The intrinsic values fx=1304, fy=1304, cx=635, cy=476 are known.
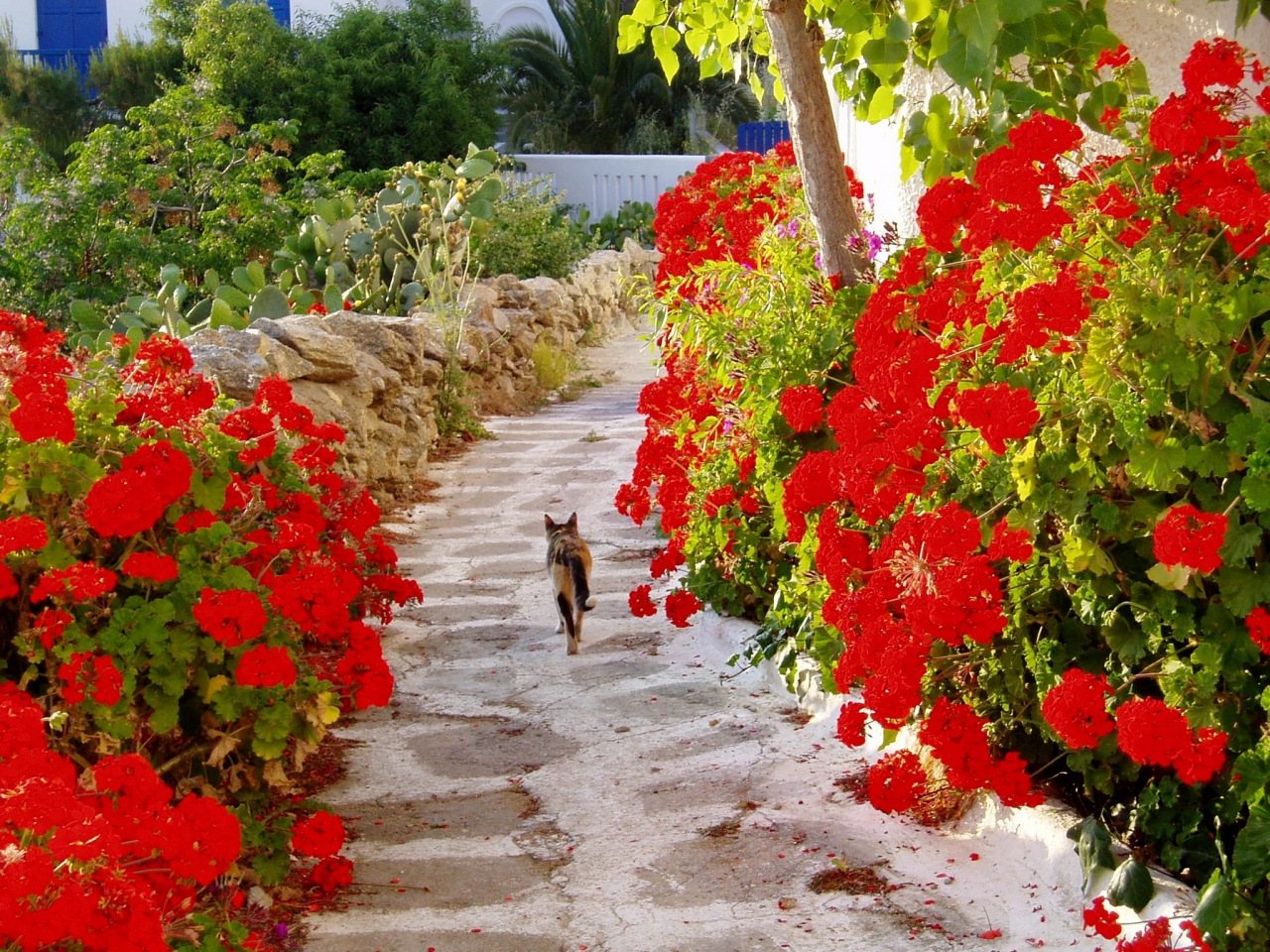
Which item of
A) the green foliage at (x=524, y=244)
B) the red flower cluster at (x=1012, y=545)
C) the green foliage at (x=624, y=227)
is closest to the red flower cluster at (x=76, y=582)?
the red flower cluster at (x=1012, y=545)

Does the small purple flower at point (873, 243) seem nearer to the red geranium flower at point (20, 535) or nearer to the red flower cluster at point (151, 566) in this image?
the red flower cluster at point (151, 566)

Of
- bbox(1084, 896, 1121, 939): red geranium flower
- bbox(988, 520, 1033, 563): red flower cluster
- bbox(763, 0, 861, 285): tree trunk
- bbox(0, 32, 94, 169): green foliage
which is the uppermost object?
bbox(0, 32, 94, 169): green foliage

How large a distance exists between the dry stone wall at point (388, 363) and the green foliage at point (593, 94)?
12.4 m

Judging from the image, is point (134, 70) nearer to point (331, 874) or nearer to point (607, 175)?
point (607, 175)

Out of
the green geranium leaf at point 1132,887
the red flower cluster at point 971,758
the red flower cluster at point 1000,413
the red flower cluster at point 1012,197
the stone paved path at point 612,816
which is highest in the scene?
the red flower cluster at point 1012,197

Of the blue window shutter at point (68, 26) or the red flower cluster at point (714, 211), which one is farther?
the blue window shutter at point (68, 26)

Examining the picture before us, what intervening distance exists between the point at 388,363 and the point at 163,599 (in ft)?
16.3

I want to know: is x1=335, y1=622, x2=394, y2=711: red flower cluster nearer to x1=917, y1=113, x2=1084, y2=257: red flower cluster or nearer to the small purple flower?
x1=917, y1=113, x2=1084, y2=257: red flower cluster

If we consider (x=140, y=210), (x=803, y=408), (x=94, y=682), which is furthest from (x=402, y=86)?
(x=94, y=682)

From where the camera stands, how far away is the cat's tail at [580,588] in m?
5.30

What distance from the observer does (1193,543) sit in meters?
2.43

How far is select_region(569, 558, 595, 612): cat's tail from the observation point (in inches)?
209

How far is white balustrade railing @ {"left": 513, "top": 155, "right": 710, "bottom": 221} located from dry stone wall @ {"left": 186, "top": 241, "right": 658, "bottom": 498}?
9.20 metres

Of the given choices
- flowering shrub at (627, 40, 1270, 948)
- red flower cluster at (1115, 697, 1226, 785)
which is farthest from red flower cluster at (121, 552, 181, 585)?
red flower cluster at (1115, 697, 1226, 785)
